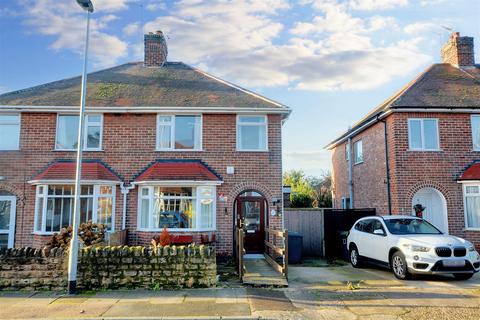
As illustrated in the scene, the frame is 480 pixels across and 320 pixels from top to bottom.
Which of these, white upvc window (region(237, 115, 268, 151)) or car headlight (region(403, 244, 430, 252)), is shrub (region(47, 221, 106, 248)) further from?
car headlight (region(403, 244, 430, 252))

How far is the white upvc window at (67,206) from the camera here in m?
13.1

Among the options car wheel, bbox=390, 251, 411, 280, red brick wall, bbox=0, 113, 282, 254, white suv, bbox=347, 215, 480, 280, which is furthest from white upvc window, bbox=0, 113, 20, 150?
car wheel, bbox=390, 251, 411, 280

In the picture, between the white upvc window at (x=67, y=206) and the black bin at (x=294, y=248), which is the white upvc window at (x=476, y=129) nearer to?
the black bin at (x=294, y=248)

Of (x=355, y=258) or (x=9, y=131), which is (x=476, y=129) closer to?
(x=355, y=258)

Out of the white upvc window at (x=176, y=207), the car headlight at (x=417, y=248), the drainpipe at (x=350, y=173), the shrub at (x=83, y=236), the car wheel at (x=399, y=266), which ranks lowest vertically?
the car wheel at (x=399, y=266)

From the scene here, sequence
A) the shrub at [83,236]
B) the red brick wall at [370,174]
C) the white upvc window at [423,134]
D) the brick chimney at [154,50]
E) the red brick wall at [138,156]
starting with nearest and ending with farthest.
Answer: the shrub at [83,236], the red brick wall at [138,156], the white upvc window at [423,134], the red brick wall at [370,174], the brick chimney at [154,50]

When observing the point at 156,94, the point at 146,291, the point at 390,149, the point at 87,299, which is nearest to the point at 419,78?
the point at 390,149

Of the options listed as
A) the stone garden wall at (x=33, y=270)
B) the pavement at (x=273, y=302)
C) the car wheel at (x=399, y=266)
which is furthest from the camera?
the car wheel at (x=399, y=266)

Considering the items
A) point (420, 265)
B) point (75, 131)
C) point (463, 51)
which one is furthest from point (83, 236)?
point (463, 51)

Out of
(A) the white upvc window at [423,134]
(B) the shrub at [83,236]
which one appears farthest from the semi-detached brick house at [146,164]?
(A) the white upvc window at [423,134]

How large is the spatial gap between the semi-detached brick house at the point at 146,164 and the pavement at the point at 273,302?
15.2ft

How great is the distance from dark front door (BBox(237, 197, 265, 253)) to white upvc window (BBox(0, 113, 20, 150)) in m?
8.62

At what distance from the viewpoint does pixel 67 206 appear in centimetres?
1323

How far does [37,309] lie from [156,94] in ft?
30.8
